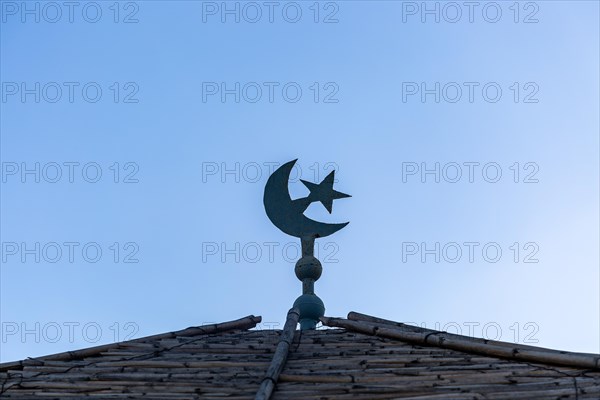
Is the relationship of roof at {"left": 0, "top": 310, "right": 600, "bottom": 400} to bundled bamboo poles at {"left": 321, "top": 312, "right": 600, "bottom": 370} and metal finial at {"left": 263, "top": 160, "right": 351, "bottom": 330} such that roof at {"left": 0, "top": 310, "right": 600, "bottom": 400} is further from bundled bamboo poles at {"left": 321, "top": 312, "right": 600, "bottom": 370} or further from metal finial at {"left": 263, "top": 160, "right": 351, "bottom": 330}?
metal finial at {"left": 263, "top": 160, "right": 351, "bottom": 330}

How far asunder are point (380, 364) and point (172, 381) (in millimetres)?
1651

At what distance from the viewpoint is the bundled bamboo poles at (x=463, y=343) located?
7703 millimetres

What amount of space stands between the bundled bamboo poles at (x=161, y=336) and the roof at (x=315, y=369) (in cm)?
2

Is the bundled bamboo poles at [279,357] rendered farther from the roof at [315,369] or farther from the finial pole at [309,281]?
the finial pole at [309,281]

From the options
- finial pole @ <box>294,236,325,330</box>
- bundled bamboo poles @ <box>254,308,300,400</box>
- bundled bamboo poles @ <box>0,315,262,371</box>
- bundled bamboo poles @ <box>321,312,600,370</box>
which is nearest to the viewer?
bundled bamboo poles @ <box>254,308,300,400</box>

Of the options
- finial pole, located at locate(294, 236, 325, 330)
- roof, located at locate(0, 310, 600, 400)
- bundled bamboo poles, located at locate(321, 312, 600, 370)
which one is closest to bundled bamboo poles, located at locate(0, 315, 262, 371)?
roof, located at locate(0, 310, 600, 400)

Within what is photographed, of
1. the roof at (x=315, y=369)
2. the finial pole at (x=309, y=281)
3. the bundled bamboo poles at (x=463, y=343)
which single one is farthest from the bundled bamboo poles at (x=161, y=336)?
the bundled bamboo poles at (x=463, y=343)

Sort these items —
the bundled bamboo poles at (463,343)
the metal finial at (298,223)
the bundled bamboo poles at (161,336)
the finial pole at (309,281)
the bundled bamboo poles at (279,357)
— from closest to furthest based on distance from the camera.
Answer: the bundled bamboo poles at (279,357) → the bundled bamboo poles at (463,343) → the bundled bamboo poles at (161,336) → the finial pole at (309,281) → the metal finial at (298,223)

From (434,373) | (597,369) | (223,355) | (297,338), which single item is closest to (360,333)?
(297,338)

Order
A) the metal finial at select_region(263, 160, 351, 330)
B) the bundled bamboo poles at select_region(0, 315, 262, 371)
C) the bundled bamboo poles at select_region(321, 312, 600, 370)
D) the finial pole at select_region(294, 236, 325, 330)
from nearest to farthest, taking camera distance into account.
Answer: the bundled bamboo poles at select_region(321, 312, 600, 370) → the bundled bamboo poles at select_region(0, 315, 262, 371) → the finial pole at select_region(294, 236, 325, 330) → the metal finial at select_region(263, 160, 351, 330)

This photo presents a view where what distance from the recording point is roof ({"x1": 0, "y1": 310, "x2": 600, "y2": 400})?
7.19 meters

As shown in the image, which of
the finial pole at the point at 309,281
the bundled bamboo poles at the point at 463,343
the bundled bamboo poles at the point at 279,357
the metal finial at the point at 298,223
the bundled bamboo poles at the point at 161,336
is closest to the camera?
the bundled bamboo poles at the point at 279,357

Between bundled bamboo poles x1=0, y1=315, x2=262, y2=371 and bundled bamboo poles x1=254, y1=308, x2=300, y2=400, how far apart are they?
1.96 feet

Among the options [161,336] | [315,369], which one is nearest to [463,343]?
[315,369]
